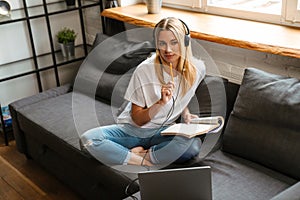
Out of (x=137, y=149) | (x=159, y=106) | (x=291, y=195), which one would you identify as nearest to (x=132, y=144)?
(x=137, y=149)

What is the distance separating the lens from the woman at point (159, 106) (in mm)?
1808

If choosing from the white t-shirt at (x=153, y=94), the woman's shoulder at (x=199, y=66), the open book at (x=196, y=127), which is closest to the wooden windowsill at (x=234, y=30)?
the woman's shoulder at (x=199, y=66)

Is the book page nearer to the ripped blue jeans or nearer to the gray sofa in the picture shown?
the ripped blue jeans

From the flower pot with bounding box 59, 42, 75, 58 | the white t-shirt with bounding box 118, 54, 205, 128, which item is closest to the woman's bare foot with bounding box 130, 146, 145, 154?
the white t-shirt with bounding box 118, 54, 205, 128

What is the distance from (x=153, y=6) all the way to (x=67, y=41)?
2.77 ft

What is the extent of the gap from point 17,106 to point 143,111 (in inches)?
46.5

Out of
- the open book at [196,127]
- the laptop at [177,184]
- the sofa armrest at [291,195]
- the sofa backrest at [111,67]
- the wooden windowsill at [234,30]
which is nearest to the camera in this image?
the sofa armrest at [291,195]

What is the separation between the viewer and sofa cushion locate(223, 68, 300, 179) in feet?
5.93

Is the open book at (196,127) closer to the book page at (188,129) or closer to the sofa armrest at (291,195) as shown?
the book page at (188,129)

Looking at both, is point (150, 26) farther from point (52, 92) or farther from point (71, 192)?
point (71, 192)

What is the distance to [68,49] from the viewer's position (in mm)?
3350

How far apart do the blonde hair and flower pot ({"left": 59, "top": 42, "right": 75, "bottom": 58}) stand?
160cm

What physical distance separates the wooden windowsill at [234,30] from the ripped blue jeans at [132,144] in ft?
1.92

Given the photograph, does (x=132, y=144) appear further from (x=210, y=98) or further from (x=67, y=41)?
(x=67, y=41)
